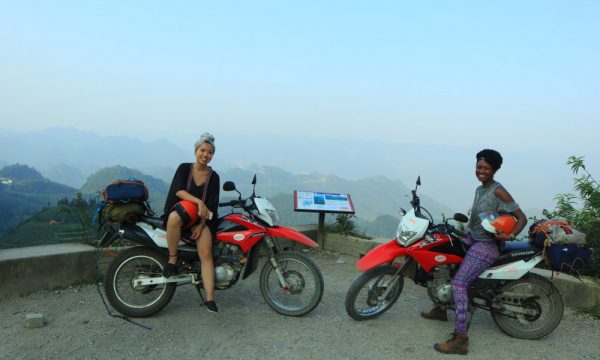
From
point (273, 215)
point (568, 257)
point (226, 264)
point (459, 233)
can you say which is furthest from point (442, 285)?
point (226, 264)

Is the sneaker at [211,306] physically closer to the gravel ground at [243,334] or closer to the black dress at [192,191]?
the gravel ground at [243,334]

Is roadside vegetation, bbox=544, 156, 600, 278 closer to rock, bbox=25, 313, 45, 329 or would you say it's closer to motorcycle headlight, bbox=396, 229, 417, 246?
motorcycle headlight, bbox=396, 229, 417, 246

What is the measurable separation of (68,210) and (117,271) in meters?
1.84

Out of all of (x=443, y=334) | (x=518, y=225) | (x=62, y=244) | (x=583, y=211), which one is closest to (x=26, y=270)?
(x=62, y=244)

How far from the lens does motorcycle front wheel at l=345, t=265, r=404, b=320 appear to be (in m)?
4.23

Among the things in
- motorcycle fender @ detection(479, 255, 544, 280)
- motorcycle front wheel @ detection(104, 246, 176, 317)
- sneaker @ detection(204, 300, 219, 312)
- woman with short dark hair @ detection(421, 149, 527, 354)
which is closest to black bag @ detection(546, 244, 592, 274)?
motorcycle fender @ detection(479, 255, 544, 280)

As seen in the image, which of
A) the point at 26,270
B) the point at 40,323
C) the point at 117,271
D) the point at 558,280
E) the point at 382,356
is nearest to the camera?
the point at 382,356

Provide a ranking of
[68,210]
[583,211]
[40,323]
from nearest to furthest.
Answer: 1. [40,323]
2. [68,210]
3. [583,211]

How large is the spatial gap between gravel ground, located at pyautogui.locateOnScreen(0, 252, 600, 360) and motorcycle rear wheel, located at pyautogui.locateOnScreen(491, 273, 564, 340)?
11 centimetres

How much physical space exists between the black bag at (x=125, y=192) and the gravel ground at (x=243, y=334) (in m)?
1.20

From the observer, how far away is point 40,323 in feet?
13.0

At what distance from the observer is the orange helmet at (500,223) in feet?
12.2

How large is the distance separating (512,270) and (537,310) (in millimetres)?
527

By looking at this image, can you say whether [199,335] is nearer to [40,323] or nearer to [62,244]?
[40,323]
